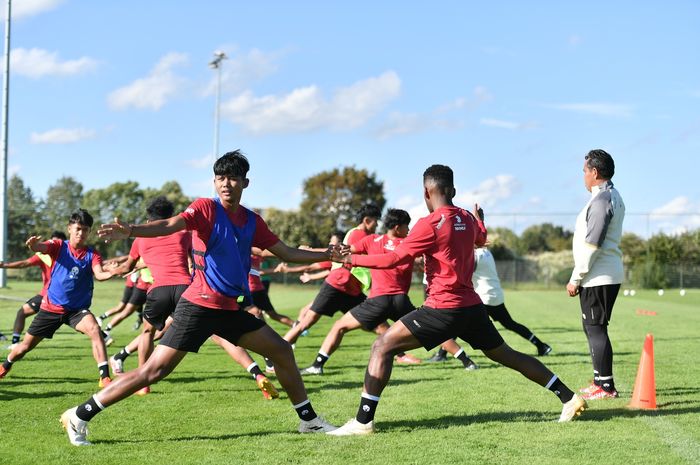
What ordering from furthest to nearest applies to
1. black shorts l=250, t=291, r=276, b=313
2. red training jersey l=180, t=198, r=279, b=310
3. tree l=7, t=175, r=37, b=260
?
tree l=7, t=175, r=37, b=260 → black shorts l=250, t=291, r=276, b=313 → red training jersey l=180, t=198, r=279, b=310

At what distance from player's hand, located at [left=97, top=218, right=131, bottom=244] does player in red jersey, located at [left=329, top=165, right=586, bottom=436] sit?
1973 millimetres

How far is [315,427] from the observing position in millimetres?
6445

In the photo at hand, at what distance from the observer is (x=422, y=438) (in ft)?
20.3

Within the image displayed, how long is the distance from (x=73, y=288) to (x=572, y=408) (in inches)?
215

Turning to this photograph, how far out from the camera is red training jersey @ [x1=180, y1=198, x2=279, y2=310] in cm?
584

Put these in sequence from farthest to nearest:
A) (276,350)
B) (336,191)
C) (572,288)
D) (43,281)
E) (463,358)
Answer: (336,191) → (43,281) → (463,358) → (572,288) → (276,350)

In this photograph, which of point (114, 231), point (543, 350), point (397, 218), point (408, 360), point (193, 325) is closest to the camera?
point (114, 231)

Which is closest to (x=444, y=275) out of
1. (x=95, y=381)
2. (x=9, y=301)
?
(x=95, y=381)

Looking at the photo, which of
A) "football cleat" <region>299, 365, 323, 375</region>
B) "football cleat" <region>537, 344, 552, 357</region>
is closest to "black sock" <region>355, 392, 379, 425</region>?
"football cleat" <region>299, 365, 323, 375</region>

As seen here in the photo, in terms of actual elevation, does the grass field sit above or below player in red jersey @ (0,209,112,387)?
below

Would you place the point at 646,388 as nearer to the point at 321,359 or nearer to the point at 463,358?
the point at 463,358

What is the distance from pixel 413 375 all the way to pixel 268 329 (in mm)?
4048

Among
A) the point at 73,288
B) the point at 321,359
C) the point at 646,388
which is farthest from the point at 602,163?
the point at 73,288

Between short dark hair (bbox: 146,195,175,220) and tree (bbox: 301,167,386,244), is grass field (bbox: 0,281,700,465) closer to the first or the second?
short dark hair (bbox: 146,195,175,220)
